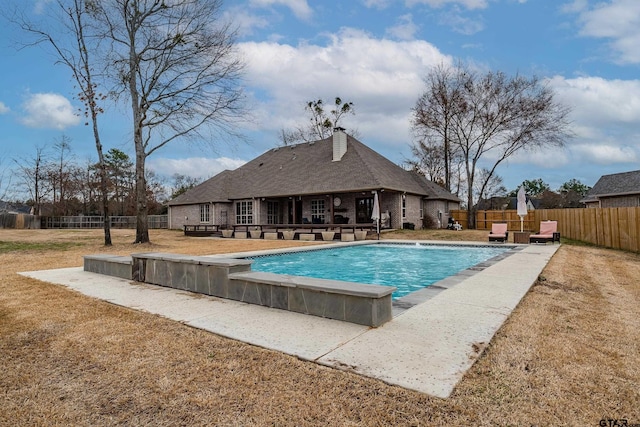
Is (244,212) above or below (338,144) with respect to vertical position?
below

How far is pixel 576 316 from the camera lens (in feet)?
13.7

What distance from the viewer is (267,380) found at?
257cm

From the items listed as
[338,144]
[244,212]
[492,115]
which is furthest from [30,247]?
[492,115]

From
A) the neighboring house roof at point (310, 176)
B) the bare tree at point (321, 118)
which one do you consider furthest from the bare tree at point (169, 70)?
the bare tree at point (321, 118)

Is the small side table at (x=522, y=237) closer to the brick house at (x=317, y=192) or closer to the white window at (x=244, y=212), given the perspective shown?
the brick house at (x=317, y=192)

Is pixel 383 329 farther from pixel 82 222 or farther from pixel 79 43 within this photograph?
pixel 82 222

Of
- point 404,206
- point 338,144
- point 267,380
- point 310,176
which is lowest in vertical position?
point 267,380

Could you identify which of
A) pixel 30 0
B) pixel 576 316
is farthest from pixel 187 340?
pixel 30 0

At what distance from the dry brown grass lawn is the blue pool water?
12.0ft

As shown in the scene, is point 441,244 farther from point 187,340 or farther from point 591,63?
point 187,340

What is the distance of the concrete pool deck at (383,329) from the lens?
2.71m

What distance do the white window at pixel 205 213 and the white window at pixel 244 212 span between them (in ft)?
8.69

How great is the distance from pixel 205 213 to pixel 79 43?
14871mm

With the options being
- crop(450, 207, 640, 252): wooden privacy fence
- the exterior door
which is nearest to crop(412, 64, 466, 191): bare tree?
the exterior door
